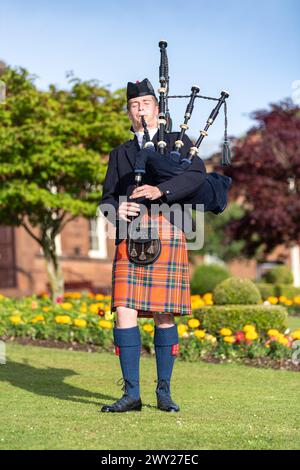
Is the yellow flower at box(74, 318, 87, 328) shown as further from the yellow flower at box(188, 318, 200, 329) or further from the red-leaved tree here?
the red-leaved tree

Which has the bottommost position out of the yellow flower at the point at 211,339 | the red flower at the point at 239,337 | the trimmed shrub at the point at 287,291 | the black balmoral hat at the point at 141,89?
the trimmed shrub at the point at 287,291

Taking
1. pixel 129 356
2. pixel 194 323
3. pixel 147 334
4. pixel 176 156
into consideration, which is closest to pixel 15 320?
pixel 147 334

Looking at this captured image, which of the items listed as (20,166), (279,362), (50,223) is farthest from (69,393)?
(50,223)

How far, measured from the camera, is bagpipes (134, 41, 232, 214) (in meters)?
5.43

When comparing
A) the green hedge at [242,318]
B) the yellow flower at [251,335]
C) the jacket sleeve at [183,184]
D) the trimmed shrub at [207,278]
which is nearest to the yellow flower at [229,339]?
the yellow flower at [251,335]

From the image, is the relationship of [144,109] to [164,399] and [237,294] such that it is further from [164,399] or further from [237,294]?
[237,294]

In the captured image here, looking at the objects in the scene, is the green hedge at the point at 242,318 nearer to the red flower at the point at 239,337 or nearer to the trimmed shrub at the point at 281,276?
the red flower at the point at 239,337

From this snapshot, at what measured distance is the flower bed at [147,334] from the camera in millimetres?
9367

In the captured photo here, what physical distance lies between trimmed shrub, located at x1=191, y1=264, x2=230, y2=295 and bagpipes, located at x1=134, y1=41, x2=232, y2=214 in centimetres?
1730

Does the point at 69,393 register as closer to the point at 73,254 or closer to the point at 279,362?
the point at 279,362

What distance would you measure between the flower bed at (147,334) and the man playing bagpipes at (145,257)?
9.73ft

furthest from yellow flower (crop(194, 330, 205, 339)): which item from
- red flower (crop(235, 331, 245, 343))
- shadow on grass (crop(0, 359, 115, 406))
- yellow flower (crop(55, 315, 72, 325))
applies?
shadow on grass (crop(0, 359, 115, 406))

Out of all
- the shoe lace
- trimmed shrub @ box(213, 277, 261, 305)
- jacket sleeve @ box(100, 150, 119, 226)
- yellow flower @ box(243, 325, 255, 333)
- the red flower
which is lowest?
the red flower

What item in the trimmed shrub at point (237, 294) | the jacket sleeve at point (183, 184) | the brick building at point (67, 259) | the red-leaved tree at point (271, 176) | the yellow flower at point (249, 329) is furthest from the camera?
the brick building at point (67, 259)
